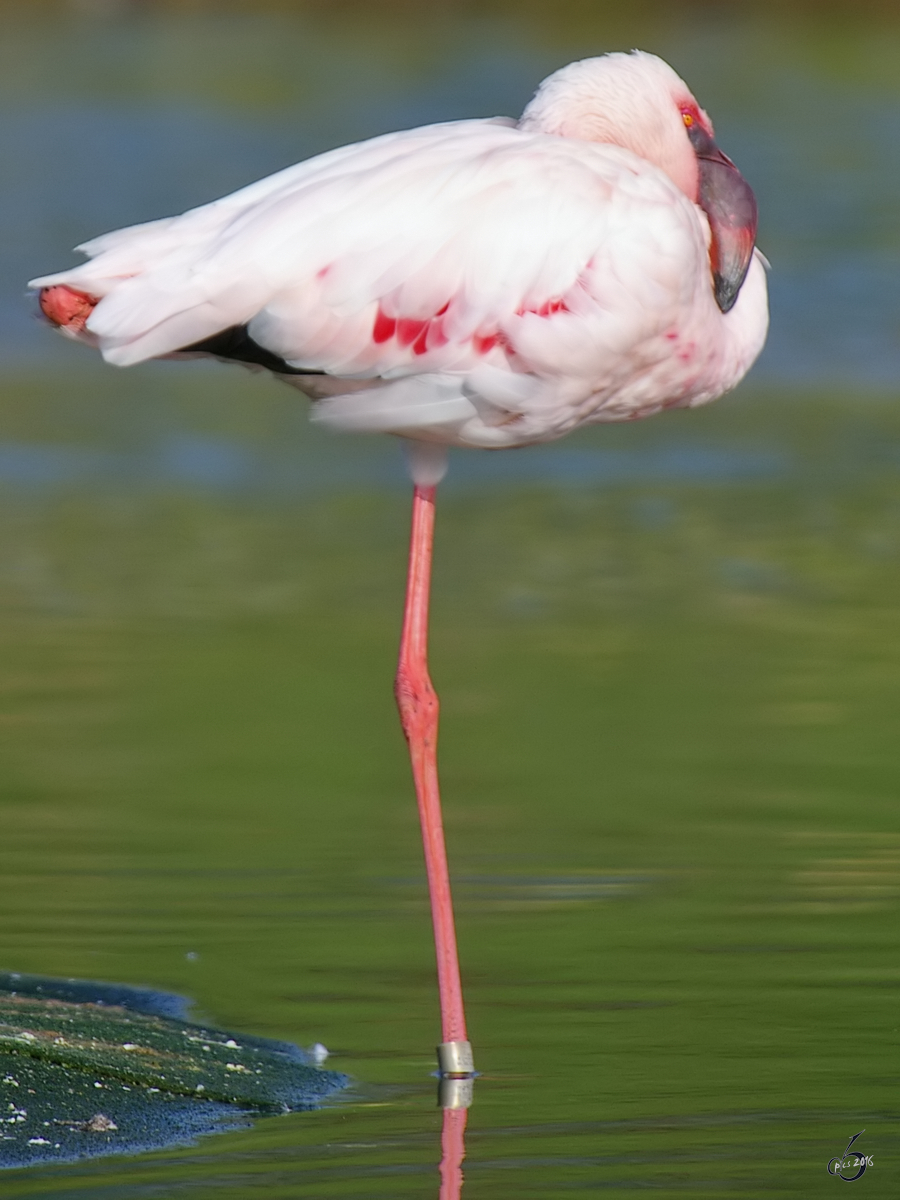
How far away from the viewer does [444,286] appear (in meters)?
5.33

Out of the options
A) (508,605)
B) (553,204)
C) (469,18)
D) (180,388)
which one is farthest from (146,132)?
(553,204)

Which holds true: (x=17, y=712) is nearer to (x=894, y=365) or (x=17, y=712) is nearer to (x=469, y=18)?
(x=894, y=365)

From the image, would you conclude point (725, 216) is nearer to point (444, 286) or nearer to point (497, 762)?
point (444, 286)

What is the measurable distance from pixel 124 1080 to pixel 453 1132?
0.69 metres

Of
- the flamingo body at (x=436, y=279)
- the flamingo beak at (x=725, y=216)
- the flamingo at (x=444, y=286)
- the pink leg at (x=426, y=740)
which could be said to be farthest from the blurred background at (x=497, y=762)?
the flamingo beak at (x=725, y=216)

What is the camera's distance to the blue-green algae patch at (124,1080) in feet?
15.3

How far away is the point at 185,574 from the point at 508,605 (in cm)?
147

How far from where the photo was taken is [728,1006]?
5332 millimetres

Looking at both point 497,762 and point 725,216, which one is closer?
point 725,216

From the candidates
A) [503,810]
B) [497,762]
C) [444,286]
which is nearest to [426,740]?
[503,810]

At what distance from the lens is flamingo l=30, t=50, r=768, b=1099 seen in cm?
521

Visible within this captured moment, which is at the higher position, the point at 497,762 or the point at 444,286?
the point at 444,286
